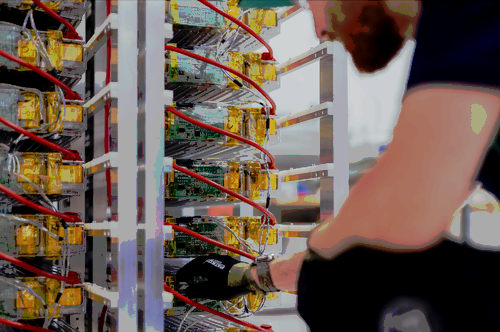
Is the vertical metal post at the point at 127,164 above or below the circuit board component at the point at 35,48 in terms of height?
below

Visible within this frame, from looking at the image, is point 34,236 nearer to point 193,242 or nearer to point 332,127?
point 193,242

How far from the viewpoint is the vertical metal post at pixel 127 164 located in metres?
1.21

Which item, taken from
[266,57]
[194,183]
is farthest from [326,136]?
[194,183]

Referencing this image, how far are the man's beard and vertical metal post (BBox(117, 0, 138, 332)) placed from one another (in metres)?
0.72

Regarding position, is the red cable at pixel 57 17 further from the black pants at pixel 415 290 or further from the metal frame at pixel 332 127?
the black pants at pixel 415 290

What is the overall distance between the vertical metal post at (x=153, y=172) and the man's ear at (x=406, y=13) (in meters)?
0.74

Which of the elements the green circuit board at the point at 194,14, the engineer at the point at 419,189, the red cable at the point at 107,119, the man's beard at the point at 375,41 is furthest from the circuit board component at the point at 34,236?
the man's beard at the point at 375,41

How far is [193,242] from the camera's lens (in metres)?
1.45

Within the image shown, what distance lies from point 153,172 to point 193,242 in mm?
304

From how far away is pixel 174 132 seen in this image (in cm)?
140

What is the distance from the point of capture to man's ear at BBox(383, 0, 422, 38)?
0.61 meters

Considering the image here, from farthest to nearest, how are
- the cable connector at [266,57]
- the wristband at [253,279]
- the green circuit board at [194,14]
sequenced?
1. the cable connector at [266,57]
2. the green circuit board at [194,14]
3. the wristband at [253,279]

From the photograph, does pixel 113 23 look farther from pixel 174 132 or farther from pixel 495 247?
pixel 495 247

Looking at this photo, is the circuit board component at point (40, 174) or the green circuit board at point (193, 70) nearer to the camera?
the circuit board component at point (40, 174)
